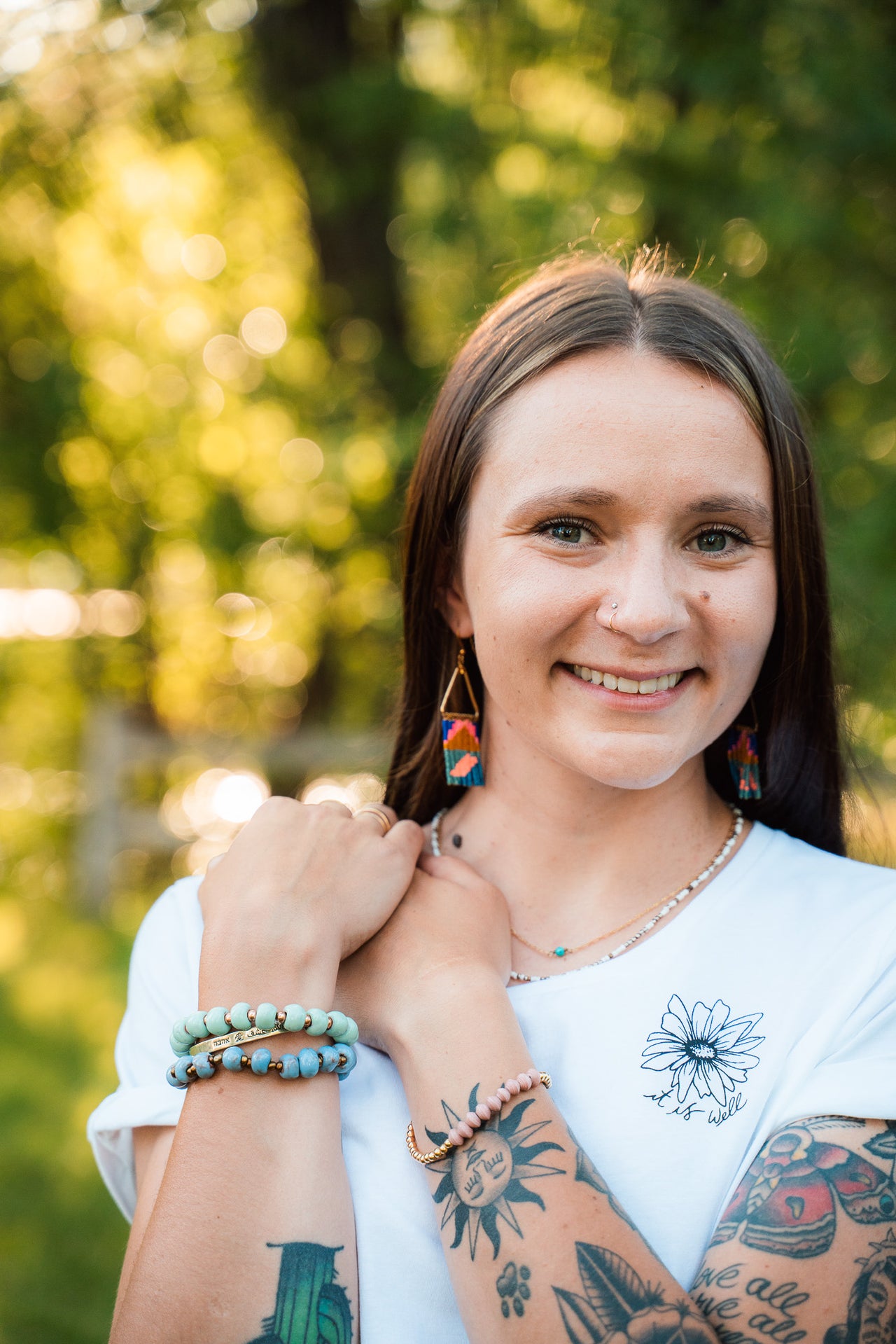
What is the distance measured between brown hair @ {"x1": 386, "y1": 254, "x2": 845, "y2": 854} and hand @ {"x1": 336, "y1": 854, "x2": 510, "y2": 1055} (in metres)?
0.35

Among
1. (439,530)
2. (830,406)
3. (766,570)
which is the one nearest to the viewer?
(766,570)

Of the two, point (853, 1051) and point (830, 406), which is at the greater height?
point (830, 406)

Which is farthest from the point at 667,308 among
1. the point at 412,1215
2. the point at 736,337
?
the point at 412,1215

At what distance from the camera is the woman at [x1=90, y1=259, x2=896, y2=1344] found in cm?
130

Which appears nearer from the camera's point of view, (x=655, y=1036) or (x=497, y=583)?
(x=655, y=1036)

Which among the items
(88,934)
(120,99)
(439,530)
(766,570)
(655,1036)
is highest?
(120,99)

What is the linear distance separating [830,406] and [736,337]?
2.92 metres

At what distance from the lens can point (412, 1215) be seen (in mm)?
1429

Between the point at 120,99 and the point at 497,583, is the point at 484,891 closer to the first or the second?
the point at 497,583

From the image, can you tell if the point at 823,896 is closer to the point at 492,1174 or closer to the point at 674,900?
the point at 674,900

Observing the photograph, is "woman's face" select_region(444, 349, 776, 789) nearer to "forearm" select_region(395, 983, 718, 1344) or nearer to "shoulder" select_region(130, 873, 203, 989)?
"forearm" select_region(395, 983, 718, 1344)

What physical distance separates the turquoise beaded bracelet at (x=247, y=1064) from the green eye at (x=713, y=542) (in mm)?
888

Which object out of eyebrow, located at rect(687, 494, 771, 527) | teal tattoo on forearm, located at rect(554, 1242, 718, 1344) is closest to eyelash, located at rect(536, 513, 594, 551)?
eyebrow, located at rect(687, 494, 771, 527)

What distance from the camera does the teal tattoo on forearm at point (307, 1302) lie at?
1.33 metres
